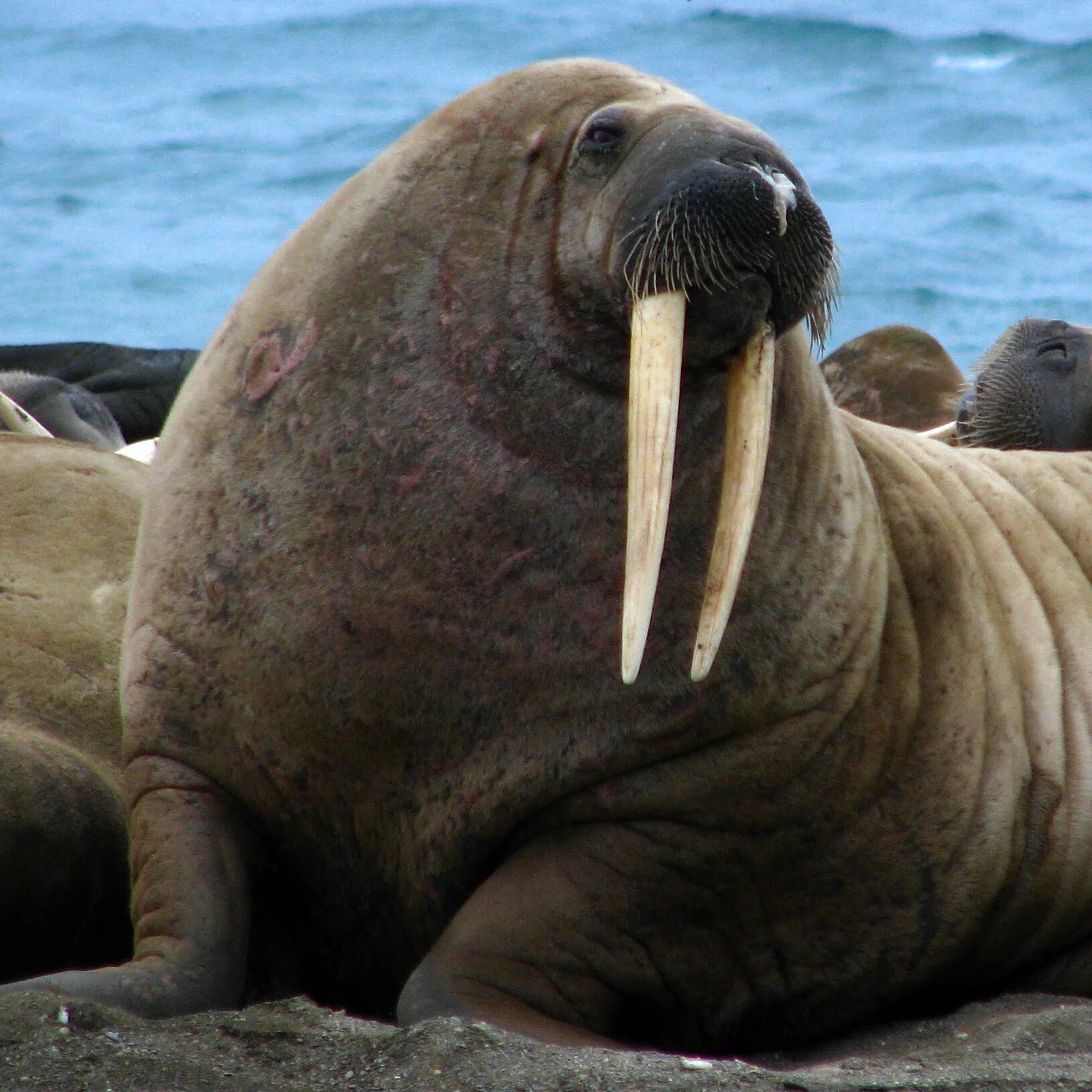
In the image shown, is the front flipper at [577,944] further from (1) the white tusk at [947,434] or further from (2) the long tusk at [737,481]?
(1) the white tusk at [947,434]

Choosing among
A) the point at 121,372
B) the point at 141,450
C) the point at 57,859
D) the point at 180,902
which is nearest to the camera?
the point at 180,902

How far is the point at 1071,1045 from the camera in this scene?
3232mm

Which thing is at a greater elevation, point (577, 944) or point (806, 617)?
point (806, 617)

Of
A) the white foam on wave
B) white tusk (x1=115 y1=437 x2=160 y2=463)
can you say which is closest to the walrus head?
white tusk (x1=115 y1=437 x2=160 y2=463)

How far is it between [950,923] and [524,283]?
61.8 inches

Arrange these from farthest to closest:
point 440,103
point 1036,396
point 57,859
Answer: point 440,103 → point 1036,396 → point 57,859

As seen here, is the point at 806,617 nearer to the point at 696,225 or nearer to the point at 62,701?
the point at 696,225

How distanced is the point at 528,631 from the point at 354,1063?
0.96 meters

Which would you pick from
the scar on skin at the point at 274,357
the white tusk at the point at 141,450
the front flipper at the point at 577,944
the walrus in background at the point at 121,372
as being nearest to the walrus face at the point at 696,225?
the scar on skin at the point at 274,357

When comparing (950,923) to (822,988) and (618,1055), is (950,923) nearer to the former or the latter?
(822,988)

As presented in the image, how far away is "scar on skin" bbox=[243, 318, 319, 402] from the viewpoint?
3643mm

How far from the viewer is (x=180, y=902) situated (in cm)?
343

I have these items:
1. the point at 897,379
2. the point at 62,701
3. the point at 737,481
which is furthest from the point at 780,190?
the point at 897,379

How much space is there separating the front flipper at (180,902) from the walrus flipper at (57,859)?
142mm
